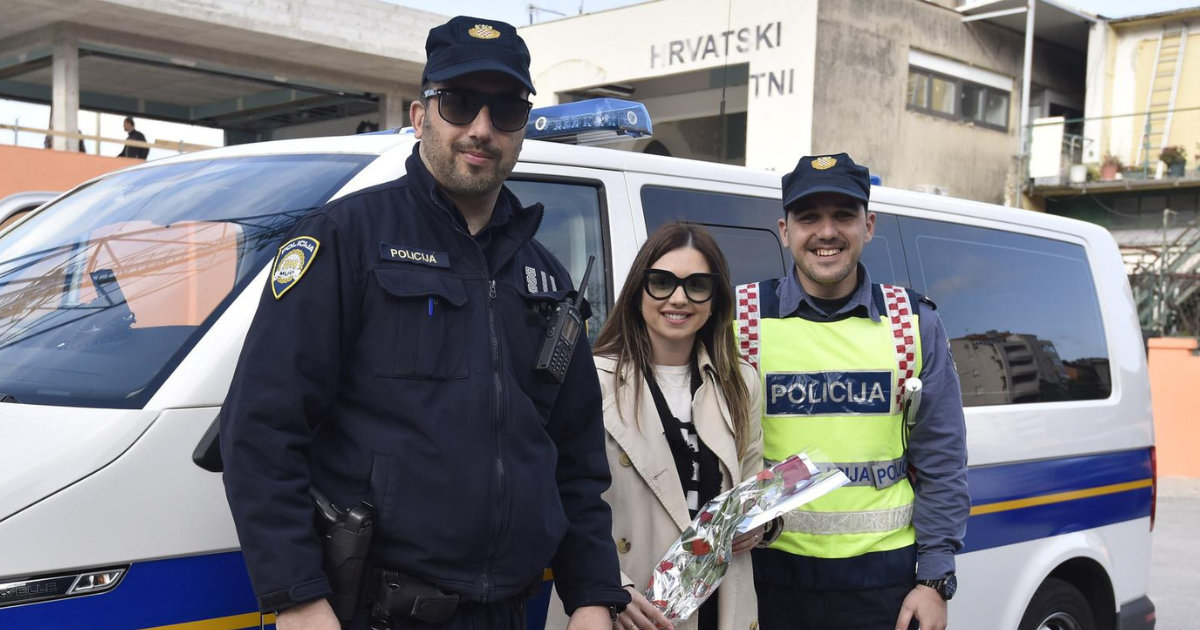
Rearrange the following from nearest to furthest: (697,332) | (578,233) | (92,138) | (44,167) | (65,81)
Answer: (697,332)
(578,233)
(44,167)
(92,138)
(65,81)

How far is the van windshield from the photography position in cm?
230

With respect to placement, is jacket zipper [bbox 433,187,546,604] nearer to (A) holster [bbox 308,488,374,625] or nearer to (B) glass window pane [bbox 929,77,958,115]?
(A) holster [bbox 308,488,374,625]

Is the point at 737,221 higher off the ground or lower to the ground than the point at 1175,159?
lower

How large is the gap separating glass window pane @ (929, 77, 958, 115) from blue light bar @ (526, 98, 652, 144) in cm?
2017

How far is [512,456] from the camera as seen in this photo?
6.56ft

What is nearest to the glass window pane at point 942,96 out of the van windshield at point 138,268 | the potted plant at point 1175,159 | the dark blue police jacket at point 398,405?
the potted plant at point 1175,159

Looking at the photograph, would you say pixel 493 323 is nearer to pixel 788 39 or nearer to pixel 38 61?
pixel 788 39

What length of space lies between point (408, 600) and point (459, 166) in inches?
30.5

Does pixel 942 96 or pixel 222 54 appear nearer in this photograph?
pixel 222 54

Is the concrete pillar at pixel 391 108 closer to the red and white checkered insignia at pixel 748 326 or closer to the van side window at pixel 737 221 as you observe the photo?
the van side window at pixel 737 221

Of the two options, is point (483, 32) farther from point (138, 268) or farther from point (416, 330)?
point (138, 268)

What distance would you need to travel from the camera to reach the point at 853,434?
2977 mm

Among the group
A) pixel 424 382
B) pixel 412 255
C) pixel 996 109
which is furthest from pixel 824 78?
pixel 424 382

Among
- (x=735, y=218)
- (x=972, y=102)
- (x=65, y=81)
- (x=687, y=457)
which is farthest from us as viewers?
(x=972, y=102)
